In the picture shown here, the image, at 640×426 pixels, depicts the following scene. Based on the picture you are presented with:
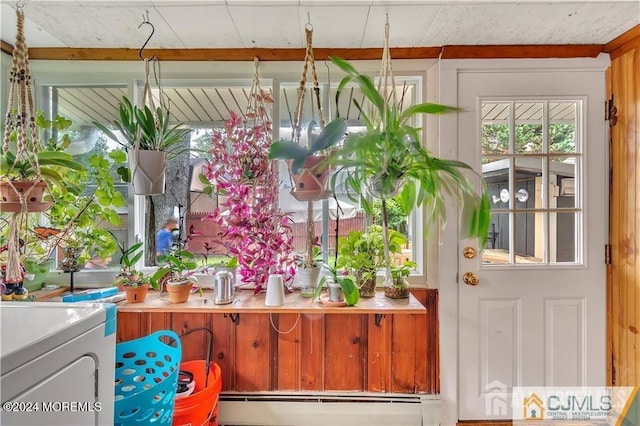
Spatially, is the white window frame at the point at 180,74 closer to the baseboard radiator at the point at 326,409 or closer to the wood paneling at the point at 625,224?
the baseboard radiator at the point at 326,409

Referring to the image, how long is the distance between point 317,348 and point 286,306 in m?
0.41

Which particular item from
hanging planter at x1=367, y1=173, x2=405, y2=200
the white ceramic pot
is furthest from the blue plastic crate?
hanging planter at x1=367, y1=173, x2=405, y2=200

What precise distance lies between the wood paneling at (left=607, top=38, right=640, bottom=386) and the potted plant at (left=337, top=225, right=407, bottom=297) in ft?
3.72

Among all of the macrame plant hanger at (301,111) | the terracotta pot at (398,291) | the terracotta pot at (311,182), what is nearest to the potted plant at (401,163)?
the terracotta pot at (311,182)

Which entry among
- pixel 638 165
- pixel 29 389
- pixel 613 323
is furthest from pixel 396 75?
pixel 29 389

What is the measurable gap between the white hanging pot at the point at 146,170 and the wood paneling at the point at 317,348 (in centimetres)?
72

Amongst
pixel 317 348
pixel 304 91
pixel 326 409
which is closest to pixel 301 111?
pixel 304 91

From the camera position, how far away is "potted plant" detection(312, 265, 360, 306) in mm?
1299

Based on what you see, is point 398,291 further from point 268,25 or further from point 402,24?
point 268,25

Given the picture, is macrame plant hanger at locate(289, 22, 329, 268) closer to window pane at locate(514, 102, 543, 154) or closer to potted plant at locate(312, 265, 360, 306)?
potted plant at locate(312, 265, 360, 306)

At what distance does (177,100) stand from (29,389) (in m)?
1.53

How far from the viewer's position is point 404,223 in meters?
1.68

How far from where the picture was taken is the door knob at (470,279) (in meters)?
1.53

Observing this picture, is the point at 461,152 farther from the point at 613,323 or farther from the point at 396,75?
the point at 613,323
